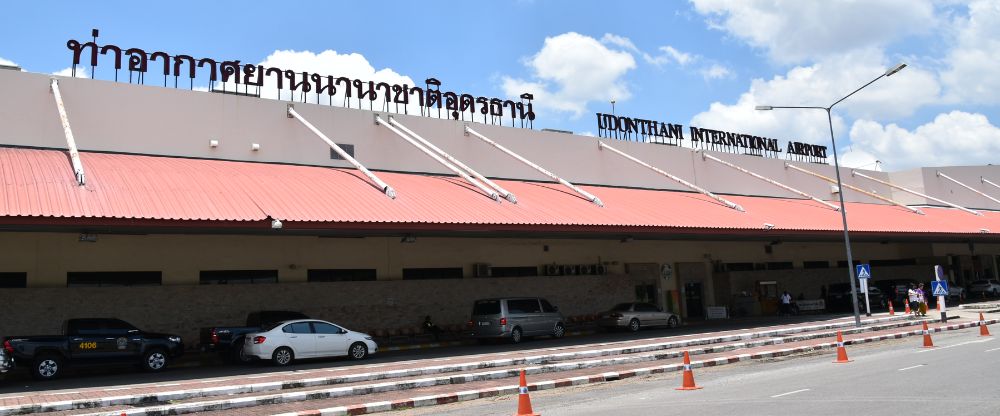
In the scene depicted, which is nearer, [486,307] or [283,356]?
[283,356]

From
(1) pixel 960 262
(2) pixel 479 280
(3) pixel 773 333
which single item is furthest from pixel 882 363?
(1) pixel 960 262

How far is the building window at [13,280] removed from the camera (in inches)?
837

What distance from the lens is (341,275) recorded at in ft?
88.8

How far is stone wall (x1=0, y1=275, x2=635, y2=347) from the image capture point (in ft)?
70.7

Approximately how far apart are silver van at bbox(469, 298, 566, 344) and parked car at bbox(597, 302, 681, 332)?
399 centimetres

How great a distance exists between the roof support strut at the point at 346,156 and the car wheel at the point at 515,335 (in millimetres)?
6815

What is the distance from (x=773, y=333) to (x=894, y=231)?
12.5 m

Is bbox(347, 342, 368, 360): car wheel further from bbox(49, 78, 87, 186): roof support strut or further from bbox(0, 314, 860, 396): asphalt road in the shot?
bbox(49, 78, 87, 186): roof support strut

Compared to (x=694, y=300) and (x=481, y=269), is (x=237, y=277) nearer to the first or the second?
(x=481, y=269)

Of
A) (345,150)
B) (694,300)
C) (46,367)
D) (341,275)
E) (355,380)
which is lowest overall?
(355,380)

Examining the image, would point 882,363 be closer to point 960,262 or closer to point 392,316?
point 392,316

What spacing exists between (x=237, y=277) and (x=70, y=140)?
21.4 feet

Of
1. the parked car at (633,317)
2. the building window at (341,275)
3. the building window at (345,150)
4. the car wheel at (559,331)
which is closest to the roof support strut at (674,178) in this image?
the parked car at (633,317)

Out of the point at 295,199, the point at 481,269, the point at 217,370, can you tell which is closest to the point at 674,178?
the point at 481,269
